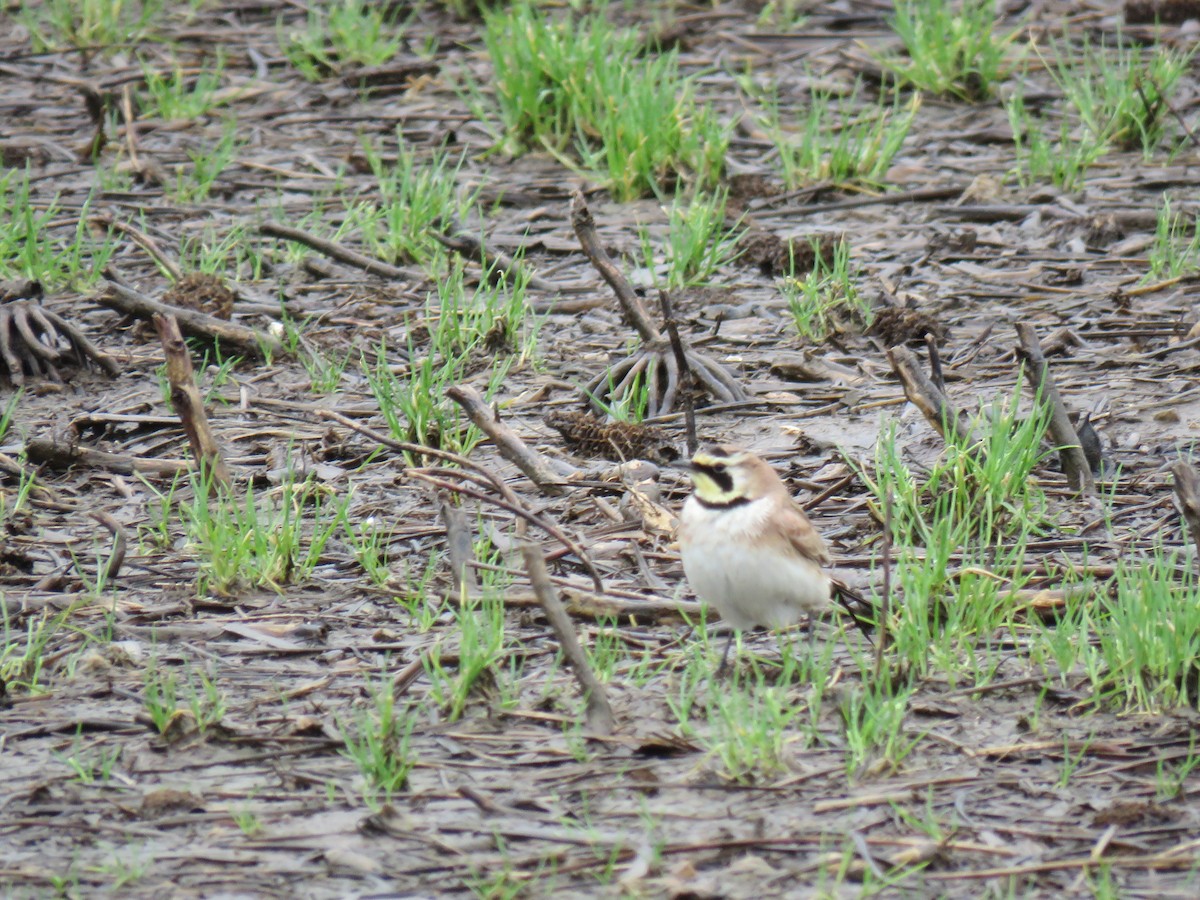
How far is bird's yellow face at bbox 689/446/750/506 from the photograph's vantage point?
16.6ft

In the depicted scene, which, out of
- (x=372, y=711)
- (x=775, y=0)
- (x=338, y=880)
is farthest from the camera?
(x=775, y=0)

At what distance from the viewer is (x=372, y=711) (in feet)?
15.8

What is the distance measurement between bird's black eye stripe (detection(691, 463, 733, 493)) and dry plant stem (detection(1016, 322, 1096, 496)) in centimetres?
Result: 151

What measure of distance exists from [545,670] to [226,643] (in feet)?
3.49

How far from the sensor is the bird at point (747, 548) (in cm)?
487

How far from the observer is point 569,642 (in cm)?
450

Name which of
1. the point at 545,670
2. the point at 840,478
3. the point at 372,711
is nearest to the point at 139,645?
the point at 372,711

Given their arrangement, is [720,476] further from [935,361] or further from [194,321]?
[194,321]

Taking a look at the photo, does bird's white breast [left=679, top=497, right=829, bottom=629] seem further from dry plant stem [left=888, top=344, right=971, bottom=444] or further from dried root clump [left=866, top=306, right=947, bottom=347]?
dried root clump [left=866, top=306, right=947, bottom=347]

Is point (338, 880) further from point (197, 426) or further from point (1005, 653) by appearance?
point (197, 426)

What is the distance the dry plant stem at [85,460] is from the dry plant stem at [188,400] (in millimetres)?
415

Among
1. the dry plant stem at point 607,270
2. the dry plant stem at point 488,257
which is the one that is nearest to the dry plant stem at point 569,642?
the dry plant stem at point 607,270

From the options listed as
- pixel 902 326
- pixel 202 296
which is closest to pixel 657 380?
pixel 902 326

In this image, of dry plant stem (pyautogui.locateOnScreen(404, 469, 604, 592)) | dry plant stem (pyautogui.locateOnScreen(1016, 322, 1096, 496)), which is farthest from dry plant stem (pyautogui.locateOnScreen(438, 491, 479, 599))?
dry plant stem (pyautogui.locateOnScreen(1016, 322, 1096, 496))
